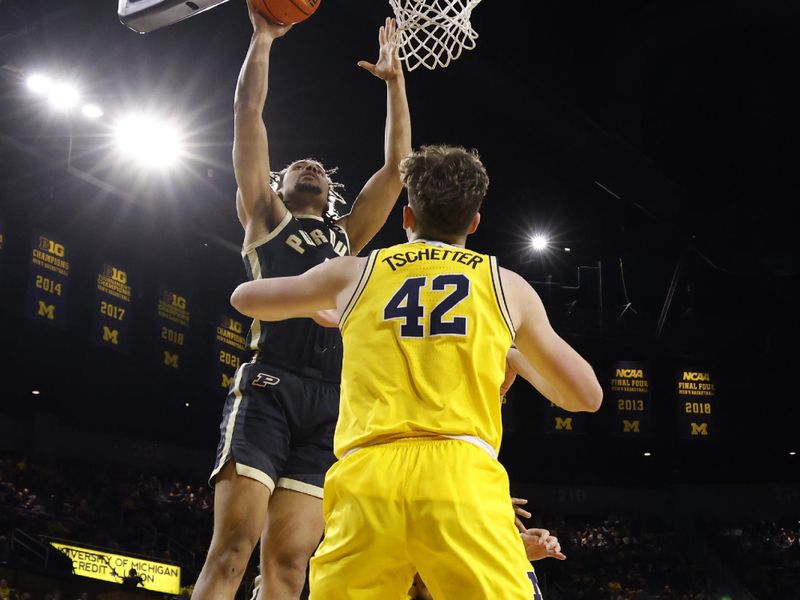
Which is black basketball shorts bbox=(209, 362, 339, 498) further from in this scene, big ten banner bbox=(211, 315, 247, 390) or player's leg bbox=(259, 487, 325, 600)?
big ten banner bbox=(211, 315, 247, 390)

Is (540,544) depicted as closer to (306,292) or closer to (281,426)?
(281,426)

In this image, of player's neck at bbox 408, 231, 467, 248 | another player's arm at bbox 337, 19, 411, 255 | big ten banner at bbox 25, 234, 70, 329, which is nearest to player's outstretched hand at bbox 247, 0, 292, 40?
another player's arm at bbox 337, 19, 411, 255

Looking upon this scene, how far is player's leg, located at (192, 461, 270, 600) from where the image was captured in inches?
127

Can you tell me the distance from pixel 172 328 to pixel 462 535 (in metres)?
16.5

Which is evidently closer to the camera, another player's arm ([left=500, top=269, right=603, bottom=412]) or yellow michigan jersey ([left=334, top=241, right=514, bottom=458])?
yellow michigan jersey ([left=334, top=241, right=514, bottom=458])

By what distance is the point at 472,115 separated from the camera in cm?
1193

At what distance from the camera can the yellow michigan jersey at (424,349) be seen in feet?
7.45

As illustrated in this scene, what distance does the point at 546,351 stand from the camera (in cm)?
244

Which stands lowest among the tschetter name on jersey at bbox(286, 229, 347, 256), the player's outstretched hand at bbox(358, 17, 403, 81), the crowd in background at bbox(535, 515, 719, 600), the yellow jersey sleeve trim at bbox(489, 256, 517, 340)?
the crowd in background at bbox(535, 515, 719, 600)

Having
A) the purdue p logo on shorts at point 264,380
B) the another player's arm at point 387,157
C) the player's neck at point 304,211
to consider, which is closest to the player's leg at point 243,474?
the purdue p logo on shorts at point 264,380

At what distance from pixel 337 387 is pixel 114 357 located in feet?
48.6

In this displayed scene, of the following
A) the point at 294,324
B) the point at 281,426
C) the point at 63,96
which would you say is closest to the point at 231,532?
the point at 281,426

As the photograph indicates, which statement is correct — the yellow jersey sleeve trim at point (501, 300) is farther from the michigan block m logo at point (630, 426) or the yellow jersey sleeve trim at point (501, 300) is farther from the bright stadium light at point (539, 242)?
the michigan block m logo at point (630, 426)

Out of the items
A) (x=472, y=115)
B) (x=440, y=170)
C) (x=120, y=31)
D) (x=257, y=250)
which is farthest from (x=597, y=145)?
(x=440, y=170)
